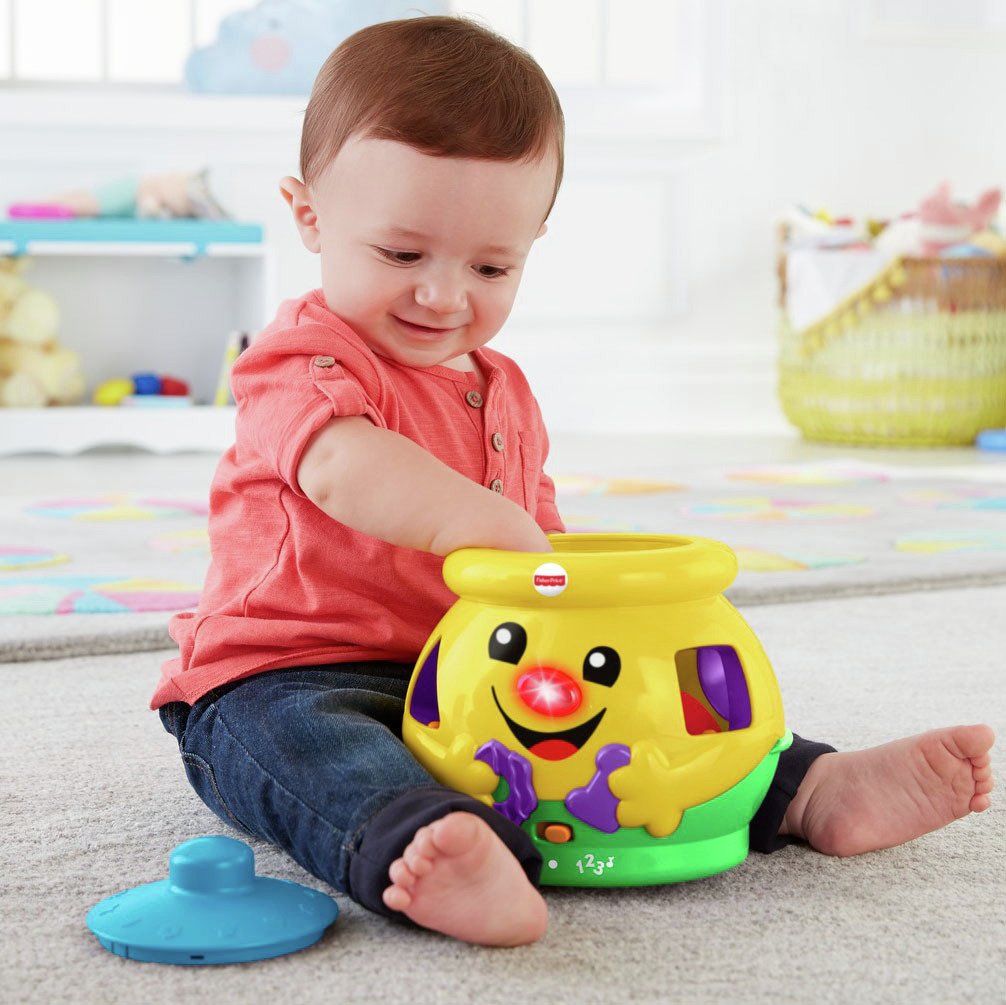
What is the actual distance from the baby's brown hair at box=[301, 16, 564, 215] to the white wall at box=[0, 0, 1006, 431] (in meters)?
2.43

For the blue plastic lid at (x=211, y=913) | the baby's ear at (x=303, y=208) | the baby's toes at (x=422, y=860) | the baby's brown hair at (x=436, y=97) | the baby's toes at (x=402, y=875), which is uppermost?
the baby's brown hair at (x=436, y=97)

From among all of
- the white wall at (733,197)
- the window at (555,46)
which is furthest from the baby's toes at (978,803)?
the window at (555,46)

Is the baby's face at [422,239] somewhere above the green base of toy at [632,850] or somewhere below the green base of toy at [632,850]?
above

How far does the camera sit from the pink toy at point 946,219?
299 cm

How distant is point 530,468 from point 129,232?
6.51ft

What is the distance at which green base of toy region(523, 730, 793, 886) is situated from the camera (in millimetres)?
678

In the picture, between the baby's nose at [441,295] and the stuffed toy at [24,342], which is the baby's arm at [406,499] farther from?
the stuffed toy at [24,342]

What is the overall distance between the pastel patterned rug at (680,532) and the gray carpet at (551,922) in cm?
30

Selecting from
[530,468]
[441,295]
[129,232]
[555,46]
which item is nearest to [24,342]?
[129,232]

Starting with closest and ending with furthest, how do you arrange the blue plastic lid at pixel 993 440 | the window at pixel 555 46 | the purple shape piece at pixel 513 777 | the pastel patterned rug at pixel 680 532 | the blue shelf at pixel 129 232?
the purple shape piece at pixel 513 777 < the pastel patterned rug at pixel 680 532 < the blue shelf at pixel 129 232 < the blue plastic lid at pixel 993 440 < the window at pixel 555 46

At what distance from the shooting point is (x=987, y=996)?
0.57 metres

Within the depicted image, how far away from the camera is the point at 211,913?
24.3 inches

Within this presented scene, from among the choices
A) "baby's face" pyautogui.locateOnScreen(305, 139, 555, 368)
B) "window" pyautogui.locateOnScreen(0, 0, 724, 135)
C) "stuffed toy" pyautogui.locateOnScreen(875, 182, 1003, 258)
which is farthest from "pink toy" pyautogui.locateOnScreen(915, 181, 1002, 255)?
"baby's face" pyautogui.locateOnScreen(305, 139, 555, 368)

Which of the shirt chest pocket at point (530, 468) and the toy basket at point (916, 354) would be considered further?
the toy basket at point (916, 354)
